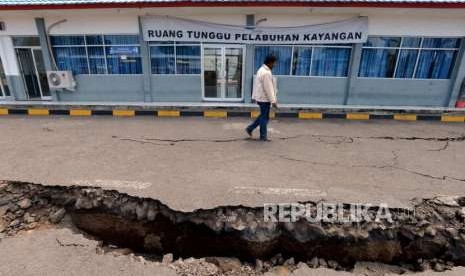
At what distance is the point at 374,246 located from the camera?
12.4ft

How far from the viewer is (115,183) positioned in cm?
488

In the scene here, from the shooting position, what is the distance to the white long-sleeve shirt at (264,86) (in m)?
6.32

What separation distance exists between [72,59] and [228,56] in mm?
6223

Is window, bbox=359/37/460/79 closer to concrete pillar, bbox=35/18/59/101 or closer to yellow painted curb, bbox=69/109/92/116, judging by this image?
yellow painted curb, bbox=69/109/92/116

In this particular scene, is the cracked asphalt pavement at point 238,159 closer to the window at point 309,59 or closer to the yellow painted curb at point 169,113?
the yellow painted curb at point 169,113

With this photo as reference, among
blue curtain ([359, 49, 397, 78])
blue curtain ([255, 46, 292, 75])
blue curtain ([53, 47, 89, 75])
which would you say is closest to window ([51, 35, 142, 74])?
blue curtain ([53, 47, 89, 75])

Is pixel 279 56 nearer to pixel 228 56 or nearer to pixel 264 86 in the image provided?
pixel 228 56

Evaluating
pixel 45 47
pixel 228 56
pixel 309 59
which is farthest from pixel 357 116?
pixel 45 47

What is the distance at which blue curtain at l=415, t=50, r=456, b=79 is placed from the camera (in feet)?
34.7

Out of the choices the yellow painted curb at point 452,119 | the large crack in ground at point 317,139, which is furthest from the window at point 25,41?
the yellow painted curb at point 452,119

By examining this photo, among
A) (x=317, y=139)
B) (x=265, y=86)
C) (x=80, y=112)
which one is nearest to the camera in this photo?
(x=265, y=86)

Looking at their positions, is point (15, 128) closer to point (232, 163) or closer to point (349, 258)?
point (232, 163)

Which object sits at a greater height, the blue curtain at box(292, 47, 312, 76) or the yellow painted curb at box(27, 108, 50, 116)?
the blue curtain at box(292, 47, 312, 76)

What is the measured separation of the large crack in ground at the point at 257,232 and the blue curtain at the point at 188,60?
24.6ft
